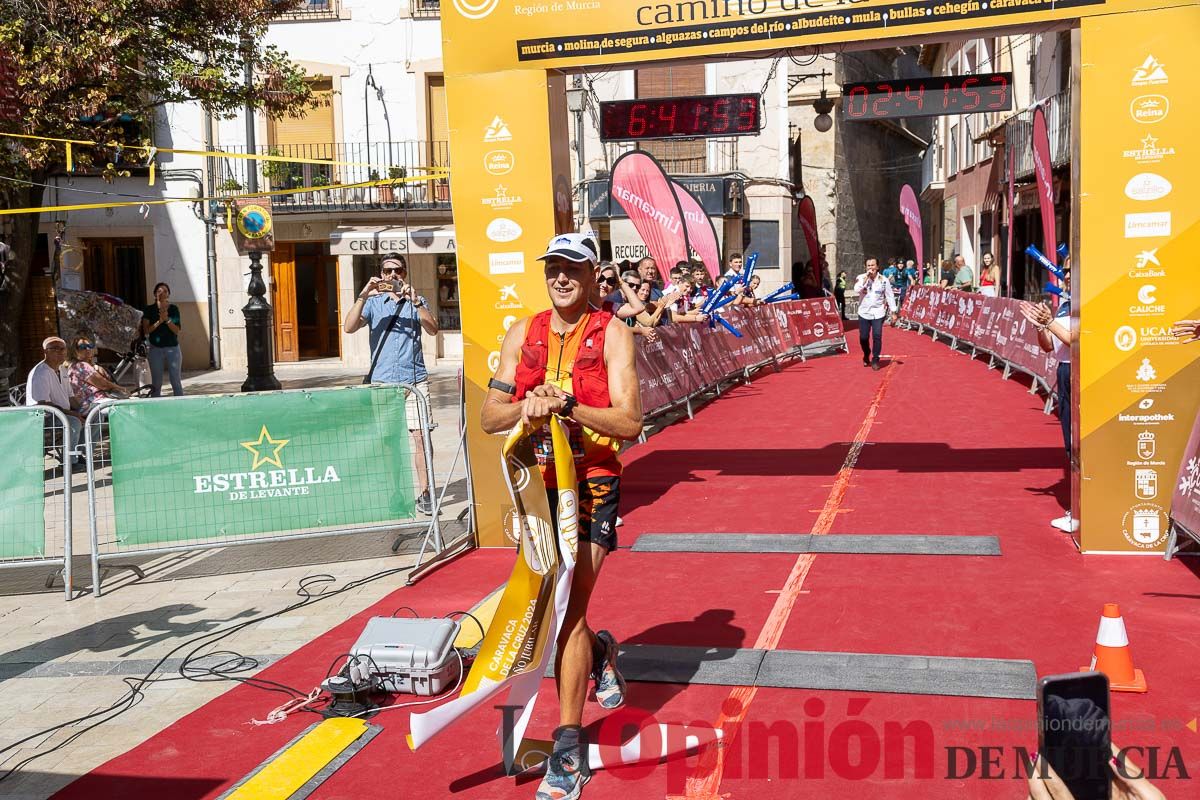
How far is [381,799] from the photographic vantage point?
421 cm

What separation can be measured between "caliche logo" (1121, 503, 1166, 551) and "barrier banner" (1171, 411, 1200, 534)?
13cm

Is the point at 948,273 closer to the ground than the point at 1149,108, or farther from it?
closer to the ground

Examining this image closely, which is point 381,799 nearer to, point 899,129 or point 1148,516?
point 1148,516

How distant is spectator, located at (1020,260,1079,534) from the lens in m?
7.79

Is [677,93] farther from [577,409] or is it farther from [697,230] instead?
[577,409]

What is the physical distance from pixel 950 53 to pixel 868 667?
37.7 meters

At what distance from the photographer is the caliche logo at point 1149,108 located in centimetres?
689

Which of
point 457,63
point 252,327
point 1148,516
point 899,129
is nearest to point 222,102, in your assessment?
point 252,327

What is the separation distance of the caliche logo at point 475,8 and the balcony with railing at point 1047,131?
15.8 m

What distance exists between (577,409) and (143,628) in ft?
12.2

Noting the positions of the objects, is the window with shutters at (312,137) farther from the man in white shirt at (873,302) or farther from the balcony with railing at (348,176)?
the man in white shirt at (873,302)

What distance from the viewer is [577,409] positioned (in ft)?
13.7

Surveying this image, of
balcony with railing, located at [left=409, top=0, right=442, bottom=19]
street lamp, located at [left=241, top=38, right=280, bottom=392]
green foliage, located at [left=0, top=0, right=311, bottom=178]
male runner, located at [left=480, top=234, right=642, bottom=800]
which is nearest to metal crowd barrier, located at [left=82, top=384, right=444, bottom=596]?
male runner, located at [left=480, top=234, right=642, bottom=800]

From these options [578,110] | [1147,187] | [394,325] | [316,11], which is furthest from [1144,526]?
[316,11]
